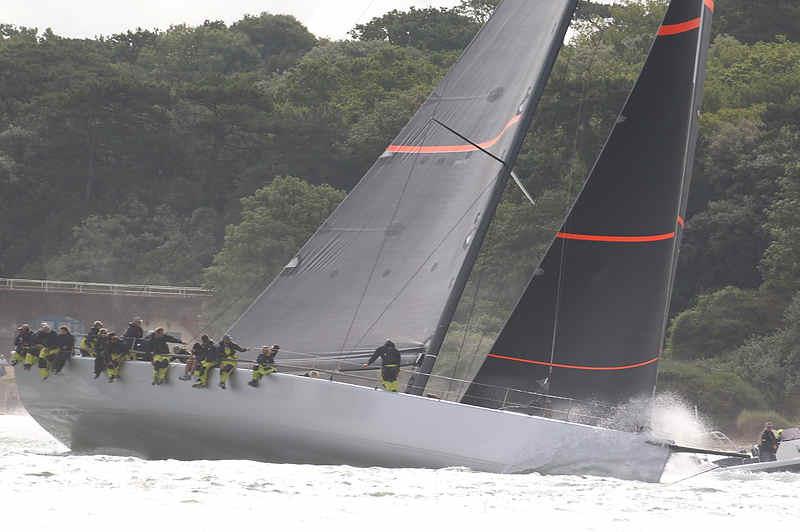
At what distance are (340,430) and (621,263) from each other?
4546 millimetres

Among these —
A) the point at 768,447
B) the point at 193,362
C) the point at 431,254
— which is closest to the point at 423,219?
the point at 431,254

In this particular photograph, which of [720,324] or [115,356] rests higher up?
[720,324]

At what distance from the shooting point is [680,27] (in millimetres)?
22859

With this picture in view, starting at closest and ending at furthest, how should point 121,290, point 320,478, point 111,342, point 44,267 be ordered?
1. point 320,478
2. point 111,342
3. point 121,290
4. point 44,267

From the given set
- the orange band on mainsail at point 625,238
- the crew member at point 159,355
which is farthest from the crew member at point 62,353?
the orange band on mainsail at point 625,238

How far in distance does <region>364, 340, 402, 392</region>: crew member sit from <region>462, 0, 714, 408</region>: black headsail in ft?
4.54

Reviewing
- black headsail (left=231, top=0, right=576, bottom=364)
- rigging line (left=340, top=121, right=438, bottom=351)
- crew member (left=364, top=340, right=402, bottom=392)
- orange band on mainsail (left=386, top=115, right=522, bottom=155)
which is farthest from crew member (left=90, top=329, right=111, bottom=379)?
orange band on mainsail (left=386, top=115, right=522, bottom=155)

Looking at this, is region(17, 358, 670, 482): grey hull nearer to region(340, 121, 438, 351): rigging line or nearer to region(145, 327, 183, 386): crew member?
region(145, 327, 183, 386): crew member

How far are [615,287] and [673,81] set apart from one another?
9.73 feet

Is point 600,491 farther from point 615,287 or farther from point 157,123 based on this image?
point 157,123

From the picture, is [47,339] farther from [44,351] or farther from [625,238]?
[625,238]

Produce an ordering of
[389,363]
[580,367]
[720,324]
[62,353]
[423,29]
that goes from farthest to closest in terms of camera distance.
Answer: [423,29]
[720,324]
[62,353]
[580,367]
[389,363]

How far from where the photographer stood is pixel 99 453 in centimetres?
2278

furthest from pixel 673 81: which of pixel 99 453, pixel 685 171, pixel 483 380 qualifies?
pixel 99 453
